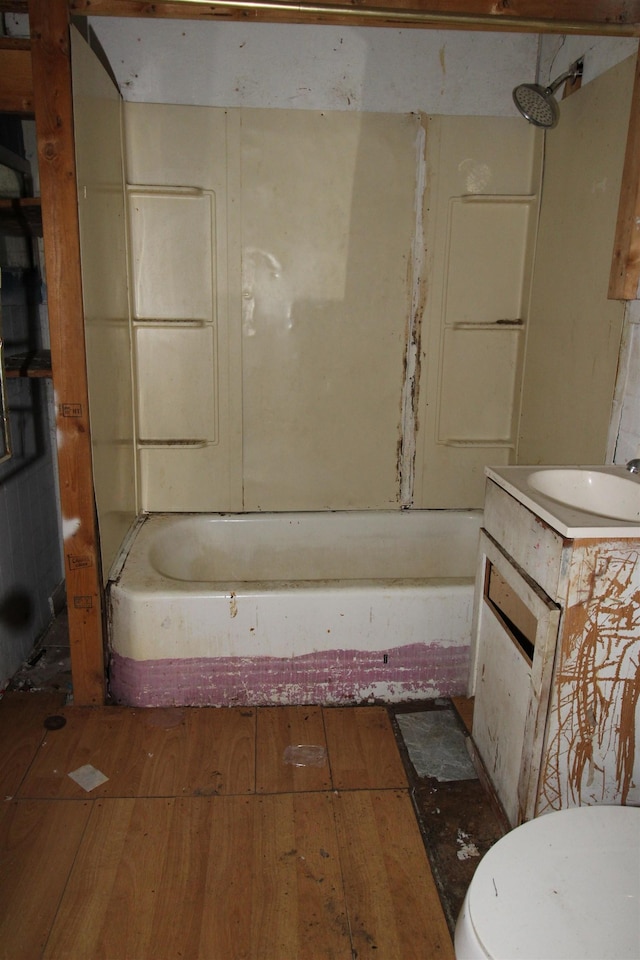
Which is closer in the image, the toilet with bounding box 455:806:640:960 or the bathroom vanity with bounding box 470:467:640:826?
the toilet with bounding box 455:806:640:960

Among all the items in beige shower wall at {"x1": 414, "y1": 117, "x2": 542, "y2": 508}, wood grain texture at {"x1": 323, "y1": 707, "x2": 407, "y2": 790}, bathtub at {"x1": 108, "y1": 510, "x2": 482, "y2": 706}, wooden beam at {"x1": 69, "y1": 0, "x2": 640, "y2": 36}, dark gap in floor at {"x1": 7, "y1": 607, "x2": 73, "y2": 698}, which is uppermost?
wooden beam at {"x1": 69, "y1": 0, "x2": 640, "y2": 36}

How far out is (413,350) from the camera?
2.85 m

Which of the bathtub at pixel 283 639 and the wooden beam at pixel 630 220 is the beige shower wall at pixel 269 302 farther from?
the wooden beam at pixel 630 220

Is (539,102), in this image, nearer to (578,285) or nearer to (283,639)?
(578,285)

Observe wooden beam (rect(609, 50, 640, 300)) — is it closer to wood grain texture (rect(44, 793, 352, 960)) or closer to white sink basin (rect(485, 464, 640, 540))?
white sink basin (rect(485, 464, 640, 540))

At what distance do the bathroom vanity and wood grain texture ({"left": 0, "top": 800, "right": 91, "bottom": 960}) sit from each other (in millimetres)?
1077

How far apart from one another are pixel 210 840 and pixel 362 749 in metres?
0.54

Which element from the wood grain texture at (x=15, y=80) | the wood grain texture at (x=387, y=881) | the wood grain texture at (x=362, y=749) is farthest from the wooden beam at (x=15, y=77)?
the wood grain texture at (x=387, y=881)

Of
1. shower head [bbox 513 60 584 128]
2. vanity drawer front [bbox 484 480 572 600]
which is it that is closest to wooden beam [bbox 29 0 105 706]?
vanity drawer front [bbox 484 480 572 600]

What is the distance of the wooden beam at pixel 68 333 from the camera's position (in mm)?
1791

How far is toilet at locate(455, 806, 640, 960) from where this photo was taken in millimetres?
870

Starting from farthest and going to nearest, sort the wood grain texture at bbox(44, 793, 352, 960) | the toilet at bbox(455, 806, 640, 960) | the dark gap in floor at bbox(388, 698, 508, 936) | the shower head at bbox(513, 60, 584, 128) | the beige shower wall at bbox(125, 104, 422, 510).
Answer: the beige shower wall at bbox(125, 104, 422, 510) → the shower head at bbox(513, 60, 584, 128) → the dark gap in floor at bbox(388, 698, 508, 936) → the wood grain texture at bbox(44, 793, 352, 960) → the toilet at bbox(455, 806, 640, 960)

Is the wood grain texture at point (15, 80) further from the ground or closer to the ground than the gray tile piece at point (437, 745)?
further from the ground

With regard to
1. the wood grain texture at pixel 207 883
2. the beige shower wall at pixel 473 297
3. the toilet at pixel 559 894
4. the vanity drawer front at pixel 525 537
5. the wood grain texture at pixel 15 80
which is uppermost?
the wood grain texture at pixel 15 80
